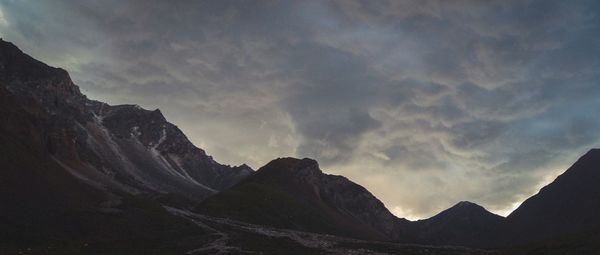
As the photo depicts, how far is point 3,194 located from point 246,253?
131ft

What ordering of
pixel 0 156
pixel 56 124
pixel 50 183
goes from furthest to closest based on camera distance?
pixel 56 124, pixel 50 183, pixel 0 156

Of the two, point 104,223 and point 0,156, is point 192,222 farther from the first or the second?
point 0,156

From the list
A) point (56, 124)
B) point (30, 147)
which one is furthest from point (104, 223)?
point (56, 124)

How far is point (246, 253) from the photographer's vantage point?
2896 inches

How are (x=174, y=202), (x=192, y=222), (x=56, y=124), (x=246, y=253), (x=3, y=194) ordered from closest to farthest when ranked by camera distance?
(x=246, y=253) → (x=3, y=194) → (x=192, y=222) → (x=174, y=202) → (x=56, y=124)

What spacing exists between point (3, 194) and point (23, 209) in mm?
4472

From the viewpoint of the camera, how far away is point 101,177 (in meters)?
172

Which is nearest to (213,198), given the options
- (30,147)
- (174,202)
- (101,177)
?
(174,202)

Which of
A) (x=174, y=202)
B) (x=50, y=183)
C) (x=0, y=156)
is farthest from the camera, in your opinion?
(x=174, y=202)

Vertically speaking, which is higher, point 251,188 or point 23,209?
point 251,188

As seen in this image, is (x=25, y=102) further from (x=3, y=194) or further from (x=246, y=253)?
(x=246, y=253)

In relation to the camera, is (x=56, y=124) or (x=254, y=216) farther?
(x=56, y=124)

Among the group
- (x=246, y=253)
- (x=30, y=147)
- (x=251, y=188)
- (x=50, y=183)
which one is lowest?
(x=246, y=253)

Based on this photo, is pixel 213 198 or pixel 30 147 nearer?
pixel 30 147
